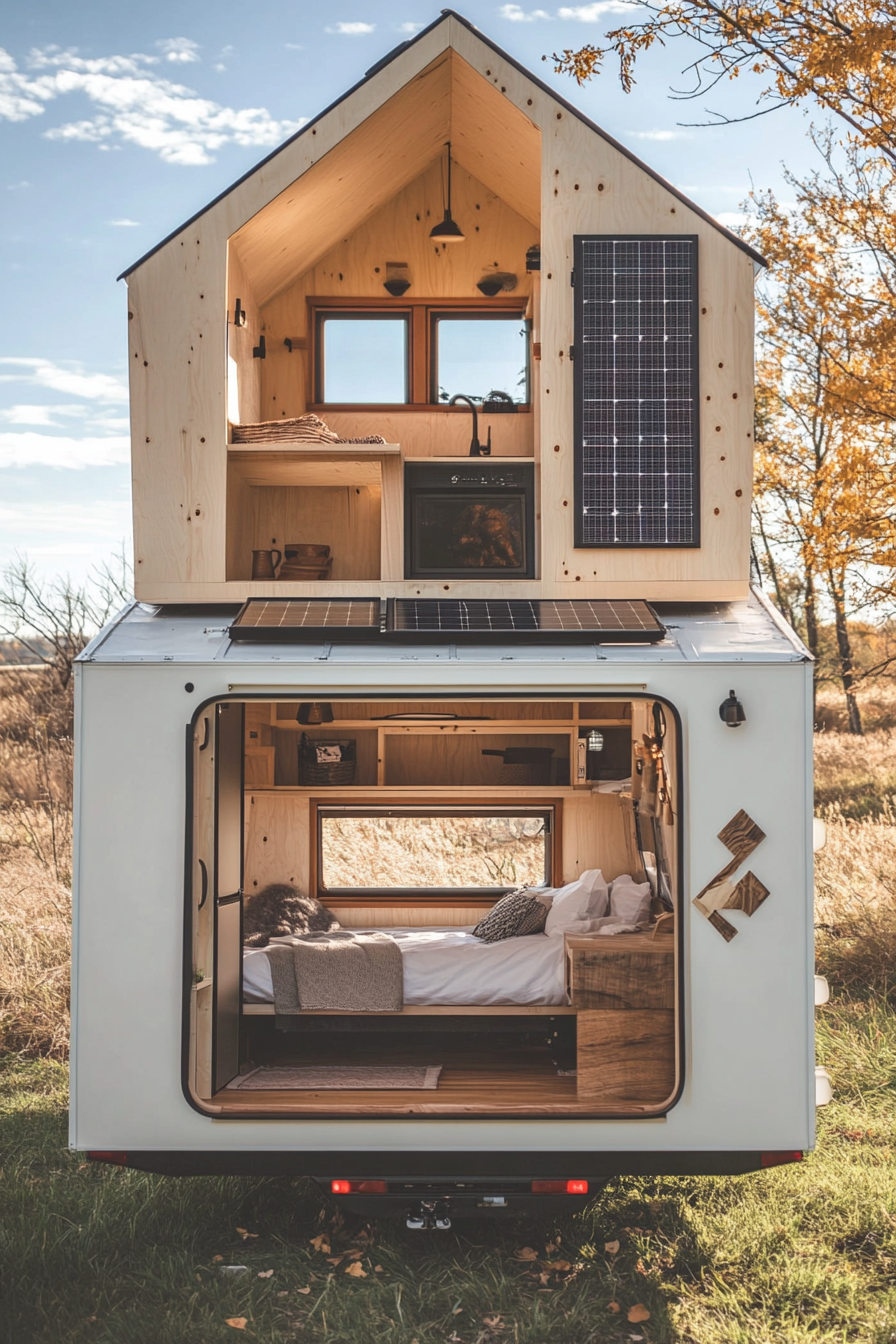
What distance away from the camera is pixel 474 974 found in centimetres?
600

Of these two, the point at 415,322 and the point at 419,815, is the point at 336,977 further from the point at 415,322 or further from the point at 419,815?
the point at 415,322

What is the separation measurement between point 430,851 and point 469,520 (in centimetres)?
300

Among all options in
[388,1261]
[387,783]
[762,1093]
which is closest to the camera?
[762,1093]

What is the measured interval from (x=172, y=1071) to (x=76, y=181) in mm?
9170

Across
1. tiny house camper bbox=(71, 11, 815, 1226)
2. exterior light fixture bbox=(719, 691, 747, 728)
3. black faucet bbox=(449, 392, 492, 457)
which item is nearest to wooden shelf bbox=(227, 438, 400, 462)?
tiny house camper bbox=(71, 11, 815, 1226)

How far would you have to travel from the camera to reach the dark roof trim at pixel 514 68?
5.14 meters

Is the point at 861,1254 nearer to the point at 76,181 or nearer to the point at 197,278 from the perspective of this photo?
the point at 197,278

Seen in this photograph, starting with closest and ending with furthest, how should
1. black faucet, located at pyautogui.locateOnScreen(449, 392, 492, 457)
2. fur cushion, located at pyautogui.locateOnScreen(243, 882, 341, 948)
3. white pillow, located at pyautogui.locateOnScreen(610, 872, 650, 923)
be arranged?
black faucet, located at pyautogui.locateOnScreen(449, 392, 492, 457) → white pillow, located at pyautogui.locateOnScreen(610, 872, 650, 923) → fur cushion, located at pyautogui.locateOnScreen(243, 882, 341, 948)

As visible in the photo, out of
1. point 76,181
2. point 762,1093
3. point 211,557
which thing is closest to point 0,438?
point 76,181

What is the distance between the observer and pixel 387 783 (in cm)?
740

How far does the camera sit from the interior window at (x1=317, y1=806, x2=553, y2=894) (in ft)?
24.3

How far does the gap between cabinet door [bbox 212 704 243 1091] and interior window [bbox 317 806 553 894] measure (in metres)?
1.94

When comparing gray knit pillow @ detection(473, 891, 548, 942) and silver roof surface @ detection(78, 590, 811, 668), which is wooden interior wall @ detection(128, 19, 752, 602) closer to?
silver roof surface @ detection(78, 590, 811, 668)

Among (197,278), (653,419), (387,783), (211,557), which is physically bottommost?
(387,783)
